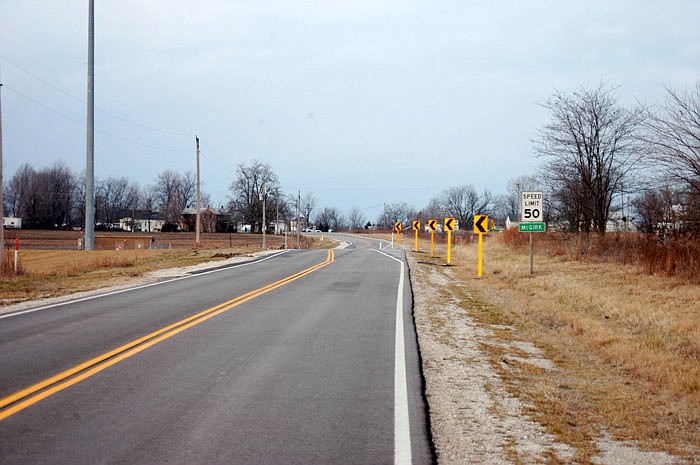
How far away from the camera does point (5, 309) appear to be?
1441cm

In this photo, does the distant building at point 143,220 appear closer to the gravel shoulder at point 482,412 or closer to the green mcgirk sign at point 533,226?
the green mcgirk sign at point 533,226

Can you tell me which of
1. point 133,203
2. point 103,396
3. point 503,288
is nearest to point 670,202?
point 503,288

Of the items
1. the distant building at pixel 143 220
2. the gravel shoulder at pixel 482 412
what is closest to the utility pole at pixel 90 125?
the gravel shoulder at pixel 482 412

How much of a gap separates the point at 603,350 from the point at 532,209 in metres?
12.7

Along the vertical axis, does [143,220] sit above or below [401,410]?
above

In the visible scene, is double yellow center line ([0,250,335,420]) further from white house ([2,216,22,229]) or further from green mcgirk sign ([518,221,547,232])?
white house ([2,216,22,229])

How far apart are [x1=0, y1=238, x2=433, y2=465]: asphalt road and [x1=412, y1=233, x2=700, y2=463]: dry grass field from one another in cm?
152

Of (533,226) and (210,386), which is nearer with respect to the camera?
(210,386)

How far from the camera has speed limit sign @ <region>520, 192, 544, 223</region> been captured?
74.4 feet

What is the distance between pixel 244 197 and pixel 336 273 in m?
109

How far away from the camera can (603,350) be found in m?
10.6

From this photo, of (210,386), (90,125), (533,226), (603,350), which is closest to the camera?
(210,386)

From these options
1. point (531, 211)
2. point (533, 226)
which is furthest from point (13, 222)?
point (533, 226)

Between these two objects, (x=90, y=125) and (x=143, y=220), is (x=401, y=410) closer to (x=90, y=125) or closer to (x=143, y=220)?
(x=90, y=125)
